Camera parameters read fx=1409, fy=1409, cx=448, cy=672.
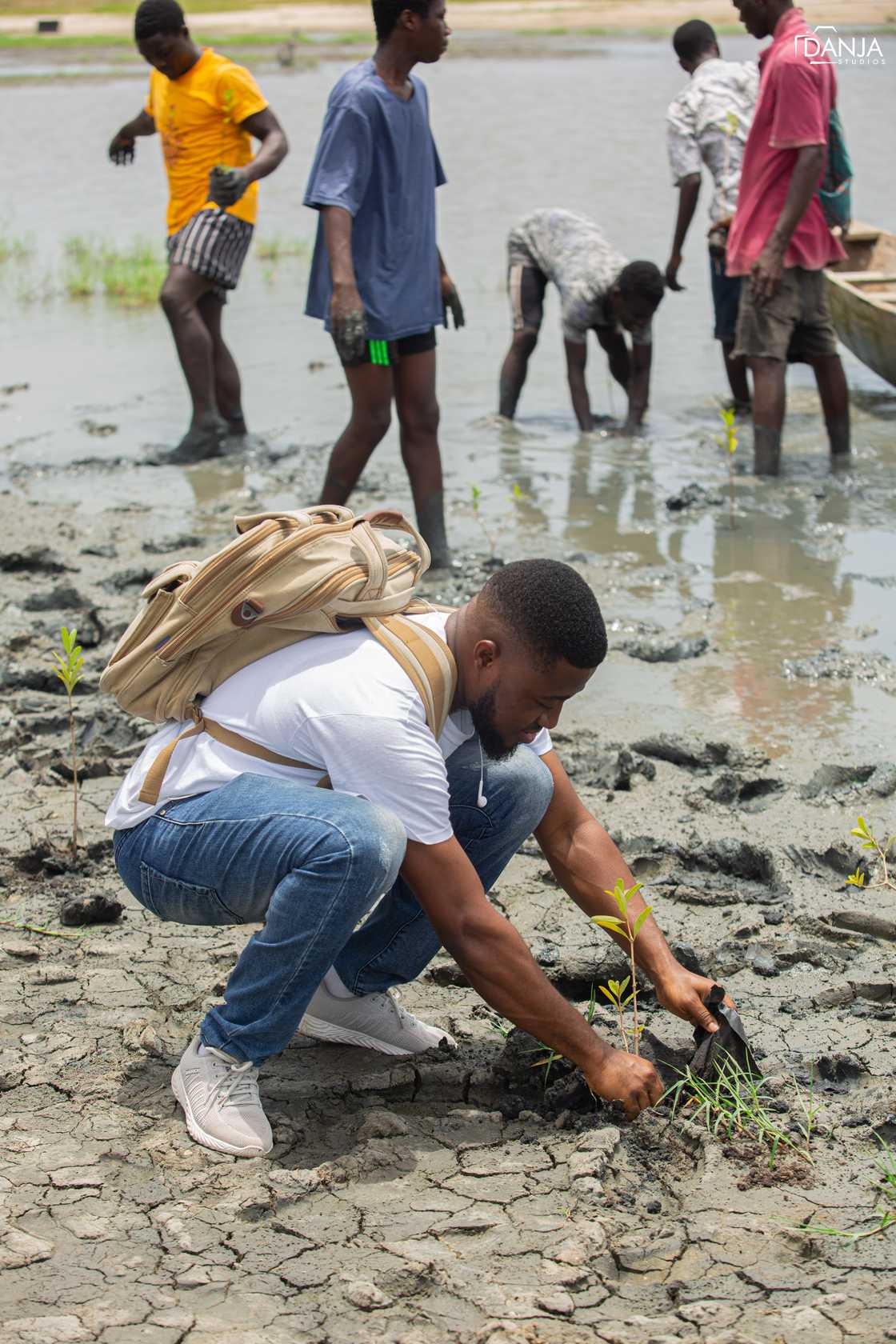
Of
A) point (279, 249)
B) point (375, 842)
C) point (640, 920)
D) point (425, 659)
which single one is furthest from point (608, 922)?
point (279, 249)

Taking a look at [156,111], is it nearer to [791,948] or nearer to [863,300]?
[863,300]

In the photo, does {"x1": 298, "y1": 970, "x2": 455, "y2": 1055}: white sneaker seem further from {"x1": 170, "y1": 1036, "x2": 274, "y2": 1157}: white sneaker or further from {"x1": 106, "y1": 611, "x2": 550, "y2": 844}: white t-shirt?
{"x1": 106, "y1": 611, "x2": 550, "y2": 844}: white t-shirt

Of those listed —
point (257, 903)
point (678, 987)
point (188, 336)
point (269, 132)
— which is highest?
point (269, 132)

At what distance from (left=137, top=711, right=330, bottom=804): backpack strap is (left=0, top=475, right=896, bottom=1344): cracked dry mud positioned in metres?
0.53

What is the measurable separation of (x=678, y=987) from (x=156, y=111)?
5.63 metres

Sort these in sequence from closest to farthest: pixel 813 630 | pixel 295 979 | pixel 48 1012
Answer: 1. pixel 295 979
2. pixel 48 1012
3. pixel 813 630

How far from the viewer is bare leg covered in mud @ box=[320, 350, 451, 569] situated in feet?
16.6

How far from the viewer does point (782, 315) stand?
606 cm

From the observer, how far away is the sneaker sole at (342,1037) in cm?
277

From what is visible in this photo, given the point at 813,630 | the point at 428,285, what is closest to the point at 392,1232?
the point at 813,630

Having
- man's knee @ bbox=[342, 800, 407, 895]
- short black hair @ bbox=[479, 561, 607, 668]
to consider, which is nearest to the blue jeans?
man's knee @ bbox=[342, 800, 407, 895]

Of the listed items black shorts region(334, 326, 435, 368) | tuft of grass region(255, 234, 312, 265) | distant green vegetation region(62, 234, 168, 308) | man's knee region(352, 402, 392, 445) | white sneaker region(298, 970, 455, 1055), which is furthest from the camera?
tuft of grass region(255, 234, 312, 265)

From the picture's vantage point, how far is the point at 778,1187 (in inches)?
89.9

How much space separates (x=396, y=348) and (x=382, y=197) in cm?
52
